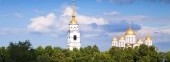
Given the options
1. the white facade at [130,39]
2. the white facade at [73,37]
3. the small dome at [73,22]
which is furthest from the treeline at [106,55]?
the white facade at [130,39]

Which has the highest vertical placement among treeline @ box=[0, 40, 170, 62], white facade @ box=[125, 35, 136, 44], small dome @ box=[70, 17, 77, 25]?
small dome @ box=[70, 17, 77, 25]

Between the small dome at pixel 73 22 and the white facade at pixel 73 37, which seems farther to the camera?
the small dome at pixel 73 22

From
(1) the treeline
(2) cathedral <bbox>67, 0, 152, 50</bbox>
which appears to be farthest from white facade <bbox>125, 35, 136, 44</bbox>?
(1) the treeline

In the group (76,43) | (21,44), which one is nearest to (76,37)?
(76,43)

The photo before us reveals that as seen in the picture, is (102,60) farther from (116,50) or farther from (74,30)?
(74,30)

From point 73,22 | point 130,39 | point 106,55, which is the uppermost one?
point 73,22

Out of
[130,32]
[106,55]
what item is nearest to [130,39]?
[130,32]

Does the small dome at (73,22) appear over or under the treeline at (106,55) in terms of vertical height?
over

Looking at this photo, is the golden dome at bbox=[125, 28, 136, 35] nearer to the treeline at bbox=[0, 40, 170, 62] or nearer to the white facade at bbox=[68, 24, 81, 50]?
the white facade at bbox=[68, 24, 81, 50]

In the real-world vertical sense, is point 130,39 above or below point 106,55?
above

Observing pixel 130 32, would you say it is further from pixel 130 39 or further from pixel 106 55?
pixel 106 55

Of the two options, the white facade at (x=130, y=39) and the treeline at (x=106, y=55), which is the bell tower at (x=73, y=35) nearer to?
the white facade at (x=130, y=39)

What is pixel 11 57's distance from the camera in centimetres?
7556

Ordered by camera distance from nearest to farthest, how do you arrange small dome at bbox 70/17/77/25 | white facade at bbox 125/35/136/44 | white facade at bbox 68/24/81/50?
white facade at bbox 68/24/81/50 → small dome at bbox 70/17/77/25 → white facade at bbox 125/35/136/44
